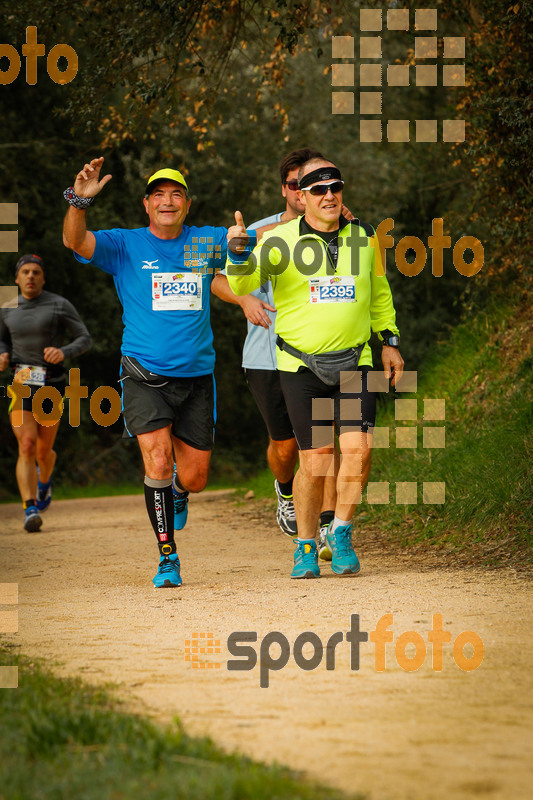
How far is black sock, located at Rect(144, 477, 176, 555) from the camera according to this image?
6.90 metres

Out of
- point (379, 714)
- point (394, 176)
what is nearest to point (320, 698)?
point (379, 714)

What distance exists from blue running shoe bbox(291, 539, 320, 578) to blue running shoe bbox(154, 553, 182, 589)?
71cm

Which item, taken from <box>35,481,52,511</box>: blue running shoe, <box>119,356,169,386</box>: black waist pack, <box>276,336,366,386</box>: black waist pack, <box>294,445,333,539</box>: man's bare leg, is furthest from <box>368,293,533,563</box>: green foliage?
<box>35,481,52,511</box>: blue running shoe

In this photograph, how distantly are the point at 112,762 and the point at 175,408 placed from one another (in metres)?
4.11

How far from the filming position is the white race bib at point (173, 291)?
694cm

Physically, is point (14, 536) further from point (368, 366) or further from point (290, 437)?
point (368, 366)

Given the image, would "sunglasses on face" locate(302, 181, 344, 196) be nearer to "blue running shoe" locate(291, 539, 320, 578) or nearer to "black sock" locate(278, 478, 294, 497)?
"blue running shoe" locate(291, 539, 320, 578)

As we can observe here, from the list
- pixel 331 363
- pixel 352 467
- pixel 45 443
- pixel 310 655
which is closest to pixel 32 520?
pixel 45 443

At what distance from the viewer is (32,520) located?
1040 cm

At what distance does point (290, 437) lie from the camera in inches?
325

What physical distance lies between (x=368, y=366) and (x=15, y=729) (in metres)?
3.91

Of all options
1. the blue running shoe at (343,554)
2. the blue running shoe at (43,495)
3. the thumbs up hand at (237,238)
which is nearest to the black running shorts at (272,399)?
the blue running shoe at (343,554)

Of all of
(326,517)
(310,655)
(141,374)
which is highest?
(141,374)

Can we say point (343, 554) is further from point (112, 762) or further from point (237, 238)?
point (112, 762)
